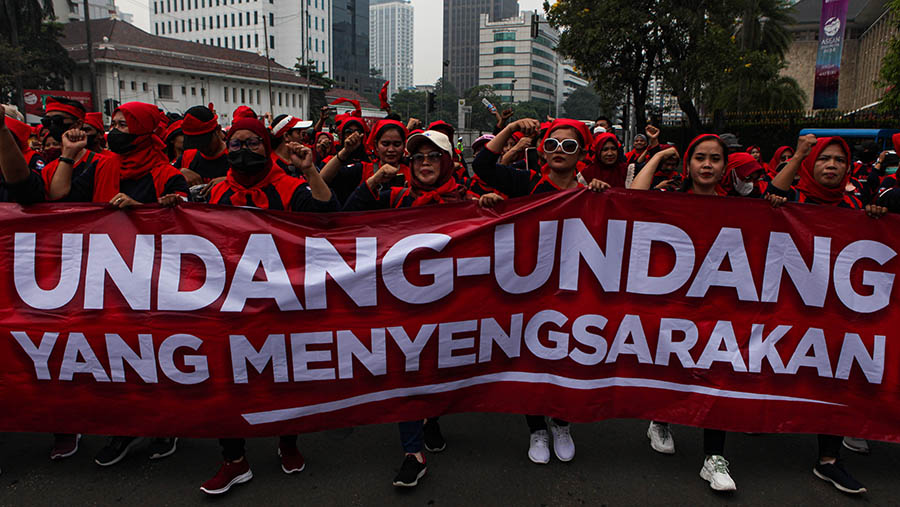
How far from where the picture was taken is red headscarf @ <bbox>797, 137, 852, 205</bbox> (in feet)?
12.0

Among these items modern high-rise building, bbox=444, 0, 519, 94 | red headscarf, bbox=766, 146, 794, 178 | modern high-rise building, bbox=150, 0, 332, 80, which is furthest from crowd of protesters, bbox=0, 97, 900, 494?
modern high-rise building, bbox=444, 0, 519, 94

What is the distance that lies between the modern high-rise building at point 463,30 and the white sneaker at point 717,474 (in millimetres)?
164663

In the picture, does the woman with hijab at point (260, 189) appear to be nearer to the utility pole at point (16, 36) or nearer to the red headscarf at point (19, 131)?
the red headscarf at point (19, 131)

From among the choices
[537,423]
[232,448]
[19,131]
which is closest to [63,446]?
[232,448]

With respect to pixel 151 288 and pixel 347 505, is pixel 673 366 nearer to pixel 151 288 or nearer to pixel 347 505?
pixel 347 505

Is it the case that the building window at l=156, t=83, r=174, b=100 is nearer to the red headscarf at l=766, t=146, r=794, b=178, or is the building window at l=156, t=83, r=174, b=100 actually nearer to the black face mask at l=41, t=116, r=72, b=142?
the black face mask at l=41, t=116, r=72, b=142

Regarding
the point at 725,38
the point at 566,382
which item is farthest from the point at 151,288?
the point at 725,38

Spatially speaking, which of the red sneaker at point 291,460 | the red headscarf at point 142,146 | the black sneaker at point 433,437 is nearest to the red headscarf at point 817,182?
the black sneaker at point 433,437

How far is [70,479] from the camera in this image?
3.25m

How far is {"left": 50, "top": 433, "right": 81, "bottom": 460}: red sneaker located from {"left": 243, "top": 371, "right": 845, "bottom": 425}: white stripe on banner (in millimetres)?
1136

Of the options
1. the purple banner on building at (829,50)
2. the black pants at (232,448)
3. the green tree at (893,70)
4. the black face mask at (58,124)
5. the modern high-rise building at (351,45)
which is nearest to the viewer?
the black pants at (232,448)

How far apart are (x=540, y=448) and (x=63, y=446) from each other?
2.62 metres

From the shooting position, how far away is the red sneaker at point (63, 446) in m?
3.45

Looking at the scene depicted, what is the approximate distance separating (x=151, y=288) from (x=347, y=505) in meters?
1.44
